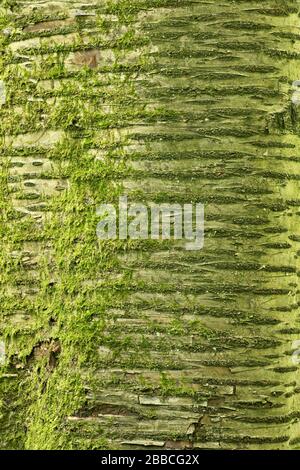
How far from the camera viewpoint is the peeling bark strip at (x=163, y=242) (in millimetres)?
1820

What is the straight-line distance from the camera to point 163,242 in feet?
6.02

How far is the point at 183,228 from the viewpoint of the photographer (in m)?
1.83

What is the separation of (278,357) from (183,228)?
0.45 m

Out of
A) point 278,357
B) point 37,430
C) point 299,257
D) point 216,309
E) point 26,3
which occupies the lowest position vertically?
point 37,430

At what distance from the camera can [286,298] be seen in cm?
190

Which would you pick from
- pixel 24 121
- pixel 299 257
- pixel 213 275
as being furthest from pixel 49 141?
pixel 299 257

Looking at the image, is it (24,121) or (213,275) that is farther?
(24,121)

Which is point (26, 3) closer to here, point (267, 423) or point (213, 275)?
point (213, 275)

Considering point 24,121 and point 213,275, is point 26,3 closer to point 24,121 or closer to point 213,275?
point 24,121

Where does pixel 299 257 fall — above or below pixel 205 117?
below

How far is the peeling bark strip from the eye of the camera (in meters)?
1.82

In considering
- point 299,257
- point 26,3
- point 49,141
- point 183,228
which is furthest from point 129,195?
point 26,3

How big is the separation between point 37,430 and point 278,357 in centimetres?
72

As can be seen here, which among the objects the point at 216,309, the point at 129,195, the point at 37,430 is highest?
the point at 129,195
